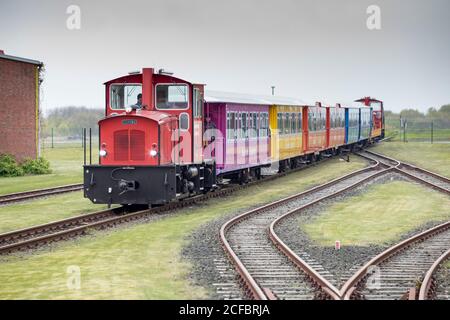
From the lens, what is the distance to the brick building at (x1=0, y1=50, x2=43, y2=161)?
3869 centimetres

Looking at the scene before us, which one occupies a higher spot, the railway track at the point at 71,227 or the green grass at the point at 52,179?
the green grass at the point at 52,179

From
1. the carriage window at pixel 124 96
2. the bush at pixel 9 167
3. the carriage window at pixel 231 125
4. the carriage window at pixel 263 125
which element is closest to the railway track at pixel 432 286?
the carriage window at pixel 124 96

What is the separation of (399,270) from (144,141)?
368 inches

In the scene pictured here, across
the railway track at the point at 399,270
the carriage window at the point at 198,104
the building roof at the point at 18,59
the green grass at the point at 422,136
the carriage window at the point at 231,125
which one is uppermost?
the building roof at the point at 18,59

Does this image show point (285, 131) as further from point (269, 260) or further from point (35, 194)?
point (269, 260)

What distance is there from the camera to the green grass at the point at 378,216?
18125mm

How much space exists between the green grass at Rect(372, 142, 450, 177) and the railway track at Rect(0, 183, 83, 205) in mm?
17537

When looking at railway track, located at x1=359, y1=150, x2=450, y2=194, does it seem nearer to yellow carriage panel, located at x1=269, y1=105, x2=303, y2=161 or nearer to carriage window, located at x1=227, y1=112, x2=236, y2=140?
yellow carriage panel, located at x1=269, y1=105, x2=303, y2=161

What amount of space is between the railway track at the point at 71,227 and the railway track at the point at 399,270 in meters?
7.05

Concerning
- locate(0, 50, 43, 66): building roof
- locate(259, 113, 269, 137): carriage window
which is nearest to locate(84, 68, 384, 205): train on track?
locate(259, 113, 269, 137): carriage window

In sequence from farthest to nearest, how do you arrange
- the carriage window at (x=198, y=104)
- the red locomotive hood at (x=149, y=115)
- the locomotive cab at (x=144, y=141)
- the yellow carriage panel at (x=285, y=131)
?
the yellow carriage panel at (x=285, y=131), the carriage window at (x=198, y=104), the locomotive cab at (x=144, y=141), the red locomotive hood at (x=149, y=115)

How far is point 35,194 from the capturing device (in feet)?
94.2

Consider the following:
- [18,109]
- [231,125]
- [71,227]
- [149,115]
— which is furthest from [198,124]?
[18,109]

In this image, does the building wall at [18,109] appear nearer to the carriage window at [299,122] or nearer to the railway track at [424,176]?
the carriage window at [299,122]
